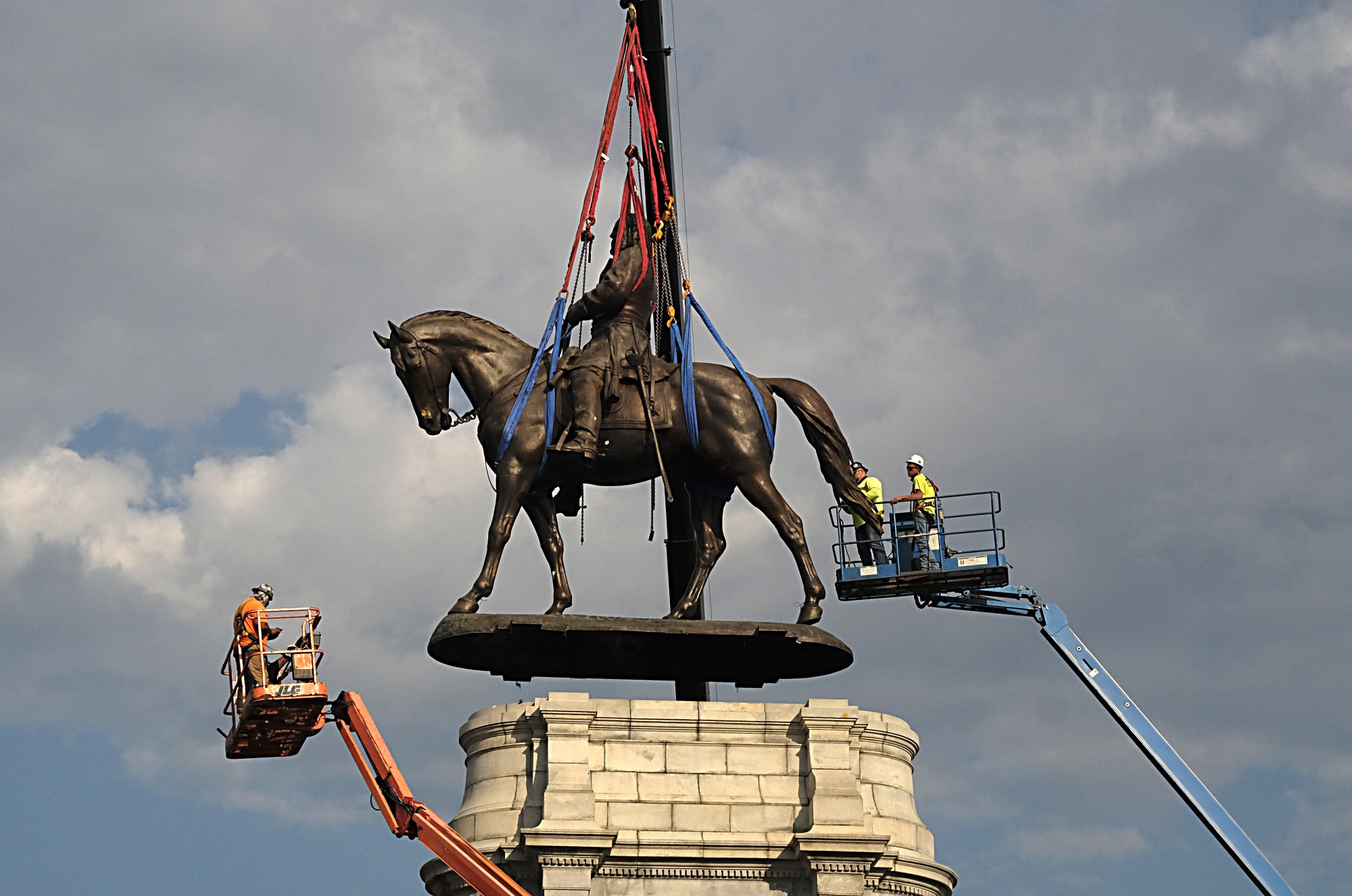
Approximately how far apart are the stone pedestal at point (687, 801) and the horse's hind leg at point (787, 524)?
2.12 metres

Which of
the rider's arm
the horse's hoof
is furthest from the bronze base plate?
the rider's arm

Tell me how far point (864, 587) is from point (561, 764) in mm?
7563

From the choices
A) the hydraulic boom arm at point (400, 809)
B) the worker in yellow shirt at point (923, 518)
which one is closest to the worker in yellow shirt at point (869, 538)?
the worker in yellow shirt at point (923, 518)

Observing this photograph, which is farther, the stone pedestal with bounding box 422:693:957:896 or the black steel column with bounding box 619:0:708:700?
the black steel column with bounding box 619:0:708:700

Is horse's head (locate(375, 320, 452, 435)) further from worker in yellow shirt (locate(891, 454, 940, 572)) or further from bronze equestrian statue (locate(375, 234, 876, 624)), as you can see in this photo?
worker in yellow shirt (locate(891, 454, 940, 572))

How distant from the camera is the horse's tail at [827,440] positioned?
32.5 m

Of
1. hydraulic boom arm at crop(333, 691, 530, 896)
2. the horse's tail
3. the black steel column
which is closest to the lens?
hydraulic boom arm at crop(333, 691, 530, 896)

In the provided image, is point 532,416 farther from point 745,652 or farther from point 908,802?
point 908,802

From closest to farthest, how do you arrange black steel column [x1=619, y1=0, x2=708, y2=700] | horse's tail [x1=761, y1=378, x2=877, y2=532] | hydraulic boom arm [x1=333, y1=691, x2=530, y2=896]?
hydraulic boom arm [x1=333, y1=691, x2=530, y2=896]
horse's tail [x1=761, y1=378, x2=877, y2=532]
black steel column [x1=619, y1=0, x2=708, y2=700]

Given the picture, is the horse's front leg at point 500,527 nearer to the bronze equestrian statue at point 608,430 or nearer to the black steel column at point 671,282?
the bronze equestrian statue at point 608,430

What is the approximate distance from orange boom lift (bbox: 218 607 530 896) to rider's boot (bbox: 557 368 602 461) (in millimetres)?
4781

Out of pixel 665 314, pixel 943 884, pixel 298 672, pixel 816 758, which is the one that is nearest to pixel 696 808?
pixel 816 758

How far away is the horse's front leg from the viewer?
30641 millimetres

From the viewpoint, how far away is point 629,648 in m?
30.8
